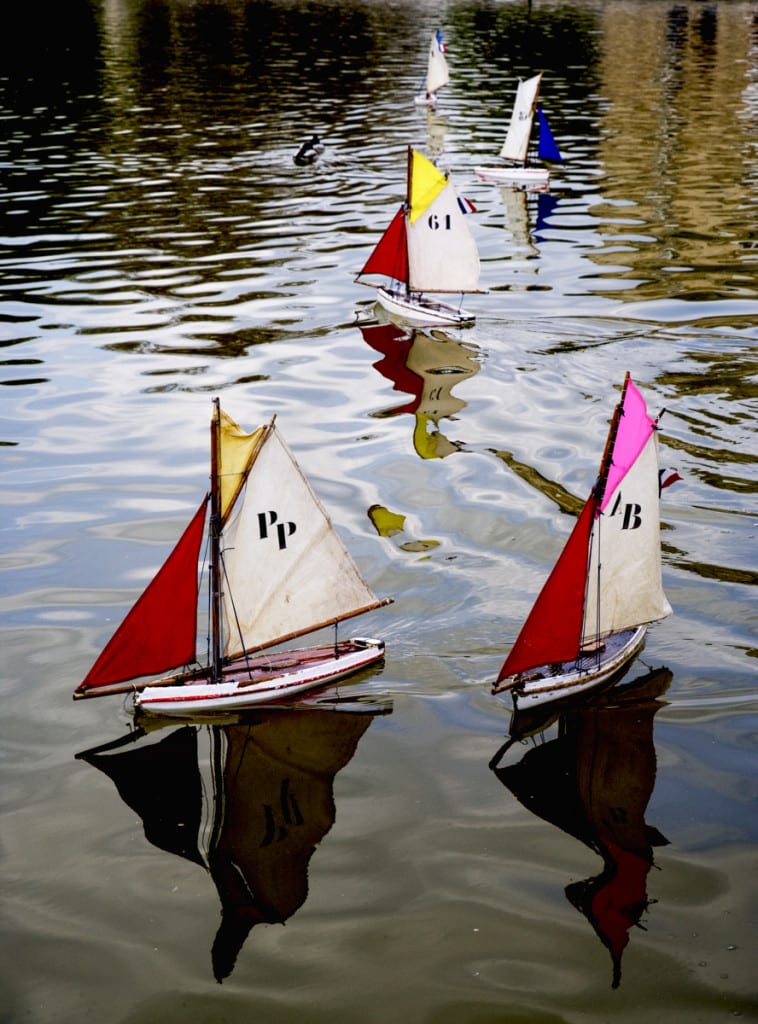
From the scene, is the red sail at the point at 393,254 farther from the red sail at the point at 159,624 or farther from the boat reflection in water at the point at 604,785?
the boat reflection in water at the point at 604,785

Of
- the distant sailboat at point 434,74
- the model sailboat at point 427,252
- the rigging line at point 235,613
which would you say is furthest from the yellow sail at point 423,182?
the distant sailboat at point 434,74

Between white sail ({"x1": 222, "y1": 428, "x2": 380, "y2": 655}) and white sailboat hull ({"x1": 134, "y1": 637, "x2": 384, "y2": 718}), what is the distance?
0.41 m

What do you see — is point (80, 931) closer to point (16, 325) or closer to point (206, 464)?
point (206, 464)

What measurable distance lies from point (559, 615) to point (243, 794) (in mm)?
5081

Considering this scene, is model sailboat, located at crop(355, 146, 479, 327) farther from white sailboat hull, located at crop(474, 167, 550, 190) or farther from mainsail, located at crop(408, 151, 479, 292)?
white sailboat hull, located at crop(474, 167, 550, 190)

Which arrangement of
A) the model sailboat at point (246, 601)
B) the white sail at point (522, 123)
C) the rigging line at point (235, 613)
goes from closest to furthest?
1. the model sailboat at point (246, 601)
2. the rigging line at point (235, 613)
3. the white sail at point (522, 123)

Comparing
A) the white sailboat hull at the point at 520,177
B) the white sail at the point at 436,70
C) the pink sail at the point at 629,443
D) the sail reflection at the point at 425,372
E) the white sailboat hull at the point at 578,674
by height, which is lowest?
the white sailboat hull at the point at 578,674

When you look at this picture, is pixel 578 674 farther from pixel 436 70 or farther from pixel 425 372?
pixel 436 70

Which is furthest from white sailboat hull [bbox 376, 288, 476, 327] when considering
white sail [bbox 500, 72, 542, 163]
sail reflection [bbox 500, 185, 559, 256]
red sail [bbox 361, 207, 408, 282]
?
white sail [bbox 500, 72, 542, 163]

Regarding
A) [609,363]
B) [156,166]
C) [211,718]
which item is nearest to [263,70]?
[156,166]

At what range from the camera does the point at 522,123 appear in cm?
5359

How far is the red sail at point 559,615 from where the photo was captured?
16531mm

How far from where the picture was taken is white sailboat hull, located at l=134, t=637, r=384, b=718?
1648 cm

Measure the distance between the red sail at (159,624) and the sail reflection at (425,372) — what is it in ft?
32.5
